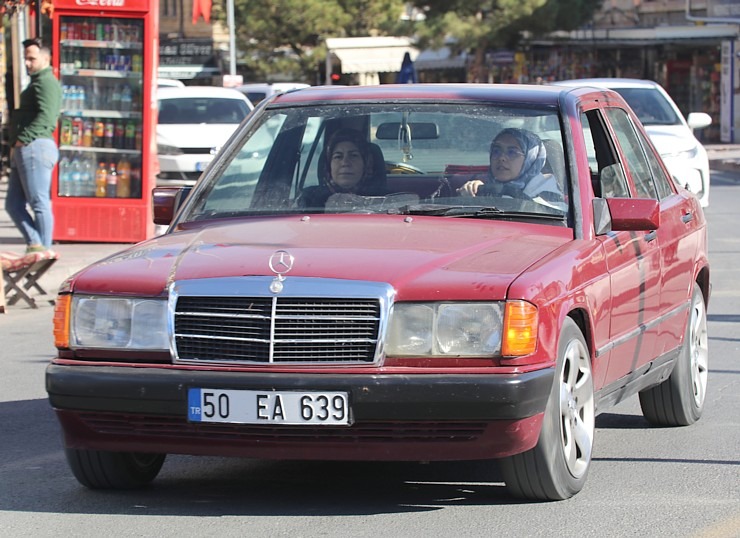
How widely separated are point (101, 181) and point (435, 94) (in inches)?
412

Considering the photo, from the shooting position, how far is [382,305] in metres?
4.94

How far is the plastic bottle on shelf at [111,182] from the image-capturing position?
16.3 meters

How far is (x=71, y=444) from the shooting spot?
5.33 meters

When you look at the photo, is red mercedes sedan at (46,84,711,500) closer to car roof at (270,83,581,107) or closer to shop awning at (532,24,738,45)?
car roof at (270,83,581,107)

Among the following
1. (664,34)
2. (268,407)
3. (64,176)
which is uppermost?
(664,34)

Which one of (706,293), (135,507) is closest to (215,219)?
(135,507)

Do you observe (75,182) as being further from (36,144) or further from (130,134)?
(36,144)

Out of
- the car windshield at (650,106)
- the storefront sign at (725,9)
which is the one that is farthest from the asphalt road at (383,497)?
the storefront sign at (725,9)

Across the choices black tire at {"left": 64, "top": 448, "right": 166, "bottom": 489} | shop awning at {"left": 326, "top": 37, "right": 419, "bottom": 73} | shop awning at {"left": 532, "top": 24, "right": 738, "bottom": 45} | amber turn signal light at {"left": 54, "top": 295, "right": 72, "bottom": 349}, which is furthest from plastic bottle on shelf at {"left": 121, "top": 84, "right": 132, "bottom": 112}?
shop awning at {"left": 532, "top": 24, "right": 738, "bottom": 45}

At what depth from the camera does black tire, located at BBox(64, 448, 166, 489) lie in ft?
18.2

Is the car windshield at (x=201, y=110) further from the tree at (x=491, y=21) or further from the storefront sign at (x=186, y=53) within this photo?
the storefront sign at (x=186, y=53)

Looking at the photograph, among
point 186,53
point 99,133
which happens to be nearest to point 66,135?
point 99,133

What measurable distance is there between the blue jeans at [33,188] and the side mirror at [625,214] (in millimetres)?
8163

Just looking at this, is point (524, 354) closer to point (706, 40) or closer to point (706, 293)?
point (706, 293)
